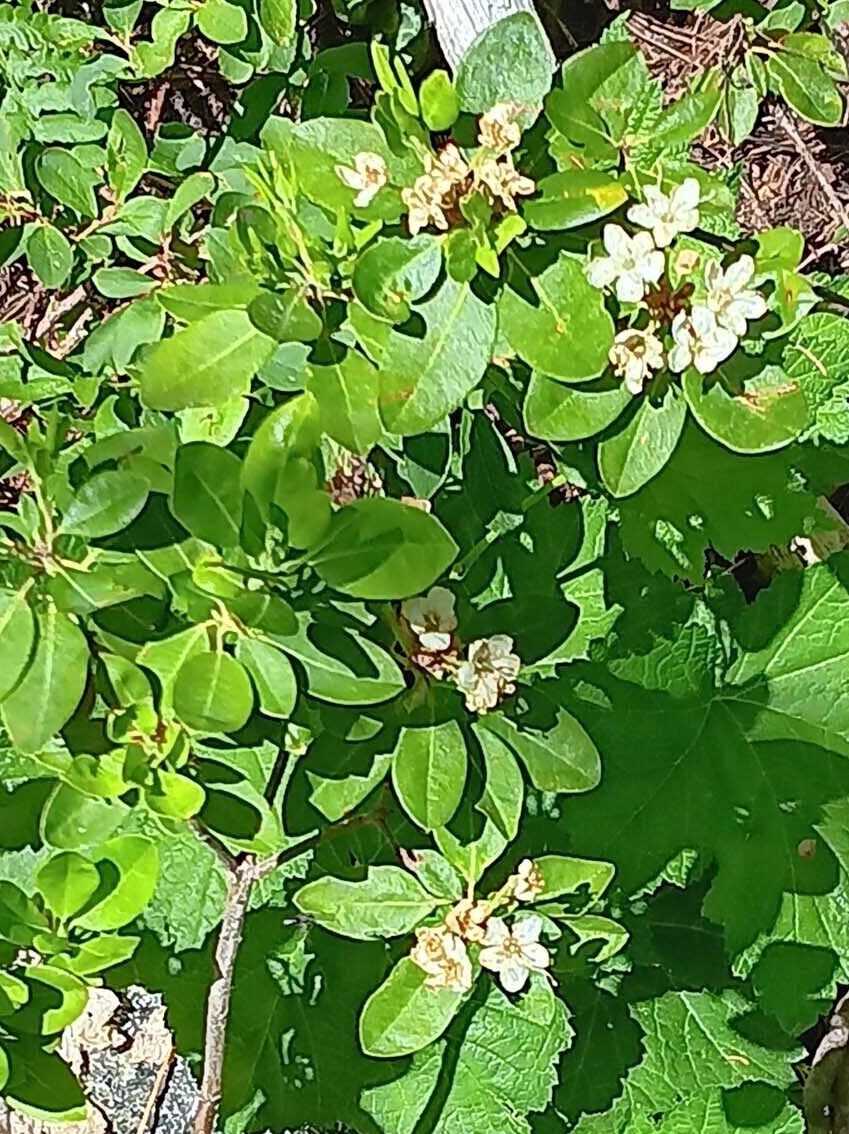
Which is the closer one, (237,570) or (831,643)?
(237,570)

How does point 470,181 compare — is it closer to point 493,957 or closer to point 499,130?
point 499,130

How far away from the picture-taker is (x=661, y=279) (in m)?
0.81

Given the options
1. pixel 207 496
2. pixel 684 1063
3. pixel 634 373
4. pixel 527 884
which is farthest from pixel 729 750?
pixel 207 496

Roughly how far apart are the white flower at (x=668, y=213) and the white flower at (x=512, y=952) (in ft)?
1.37

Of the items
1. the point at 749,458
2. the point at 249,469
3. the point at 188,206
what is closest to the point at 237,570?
the point at 249,469

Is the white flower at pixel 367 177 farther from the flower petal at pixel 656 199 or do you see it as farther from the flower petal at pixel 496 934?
the flower petal at pixel 496 934

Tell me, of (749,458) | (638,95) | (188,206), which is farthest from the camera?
(749,458)

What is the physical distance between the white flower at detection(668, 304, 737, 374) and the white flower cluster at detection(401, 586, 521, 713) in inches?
7.8

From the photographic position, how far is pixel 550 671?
49.8 inches

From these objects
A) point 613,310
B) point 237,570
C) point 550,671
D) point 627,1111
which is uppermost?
point 613,310

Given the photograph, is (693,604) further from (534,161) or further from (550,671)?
(534,161)

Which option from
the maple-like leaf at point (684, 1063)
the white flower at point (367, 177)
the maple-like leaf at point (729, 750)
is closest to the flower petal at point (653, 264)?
the white flower at point (367, 177)

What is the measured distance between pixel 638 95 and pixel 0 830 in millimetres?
610

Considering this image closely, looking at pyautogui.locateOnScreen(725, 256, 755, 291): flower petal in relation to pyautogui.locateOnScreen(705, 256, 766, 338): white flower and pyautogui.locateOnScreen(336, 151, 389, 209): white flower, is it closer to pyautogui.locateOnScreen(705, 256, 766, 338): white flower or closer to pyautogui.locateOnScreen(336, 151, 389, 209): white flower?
pyautogui.locateOnScreen(705, 256, 766, 338): white flower
